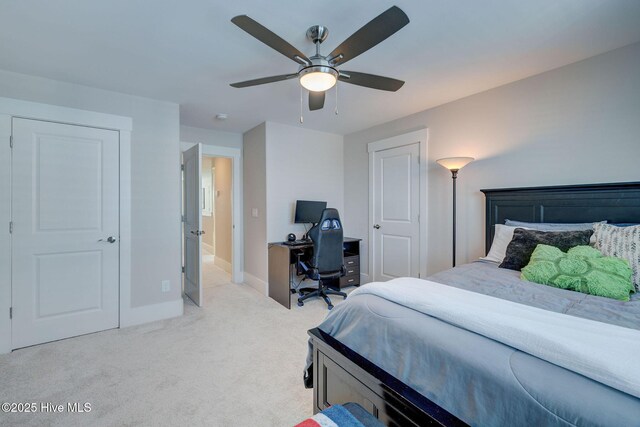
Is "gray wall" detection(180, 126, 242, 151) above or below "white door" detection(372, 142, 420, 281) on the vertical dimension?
above

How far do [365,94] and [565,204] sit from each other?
2.04 meters

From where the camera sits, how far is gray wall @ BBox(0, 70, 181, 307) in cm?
293

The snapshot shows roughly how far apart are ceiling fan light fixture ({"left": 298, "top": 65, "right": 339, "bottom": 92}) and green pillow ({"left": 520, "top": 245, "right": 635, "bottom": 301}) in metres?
1.79

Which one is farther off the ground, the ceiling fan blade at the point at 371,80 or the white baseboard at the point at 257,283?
the ceiling fan blade at the point at 371,80

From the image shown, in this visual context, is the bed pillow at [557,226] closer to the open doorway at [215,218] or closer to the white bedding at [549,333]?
the white bedding at [549,333]

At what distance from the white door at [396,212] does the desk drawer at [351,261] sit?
0.90 feet

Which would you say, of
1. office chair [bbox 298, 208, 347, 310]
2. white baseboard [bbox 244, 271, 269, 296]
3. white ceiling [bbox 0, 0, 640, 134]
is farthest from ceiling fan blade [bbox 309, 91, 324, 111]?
white baseboard [bbox 244, 271, 269, 296]

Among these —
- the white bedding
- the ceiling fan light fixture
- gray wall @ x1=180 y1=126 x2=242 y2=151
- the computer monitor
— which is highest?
gray wall @ x1=180 y1=126 x2=242 y2=151

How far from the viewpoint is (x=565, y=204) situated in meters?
2.29

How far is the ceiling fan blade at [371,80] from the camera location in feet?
6.06

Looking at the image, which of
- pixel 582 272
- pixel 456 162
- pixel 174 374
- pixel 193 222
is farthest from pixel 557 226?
pixel 193 222

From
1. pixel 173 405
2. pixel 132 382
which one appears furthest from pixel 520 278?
pixel 132 382

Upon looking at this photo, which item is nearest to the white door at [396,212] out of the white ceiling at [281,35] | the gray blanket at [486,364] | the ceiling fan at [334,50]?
the white ceiling at [281,35]

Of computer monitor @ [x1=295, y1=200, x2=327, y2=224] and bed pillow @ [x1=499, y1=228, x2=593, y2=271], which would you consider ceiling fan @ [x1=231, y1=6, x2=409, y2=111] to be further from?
computer monitor @ [x1=295, y1=200, x2=327, y2=224]
